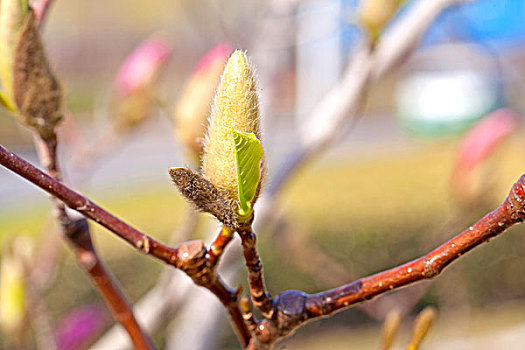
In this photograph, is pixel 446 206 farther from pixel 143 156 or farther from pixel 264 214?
pixel 143 156

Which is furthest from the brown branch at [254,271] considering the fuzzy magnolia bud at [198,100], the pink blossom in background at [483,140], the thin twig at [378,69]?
the pink blossom in background at [483,140]

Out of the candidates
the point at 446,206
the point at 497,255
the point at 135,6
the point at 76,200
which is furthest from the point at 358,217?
the point at 135,6

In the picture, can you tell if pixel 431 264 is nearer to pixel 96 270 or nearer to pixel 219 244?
pixel 219 244

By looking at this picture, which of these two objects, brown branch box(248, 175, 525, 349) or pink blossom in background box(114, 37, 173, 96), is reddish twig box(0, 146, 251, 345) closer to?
brown branch box(248, 175, 525, 349)

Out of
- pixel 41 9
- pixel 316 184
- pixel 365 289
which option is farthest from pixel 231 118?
pixel 316 184

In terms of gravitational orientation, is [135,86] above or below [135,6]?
below

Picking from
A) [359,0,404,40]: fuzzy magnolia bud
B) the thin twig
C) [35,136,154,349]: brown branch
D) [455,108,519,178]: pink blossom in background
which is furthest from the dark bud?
[455,108,519,178]: pink blossom in background
